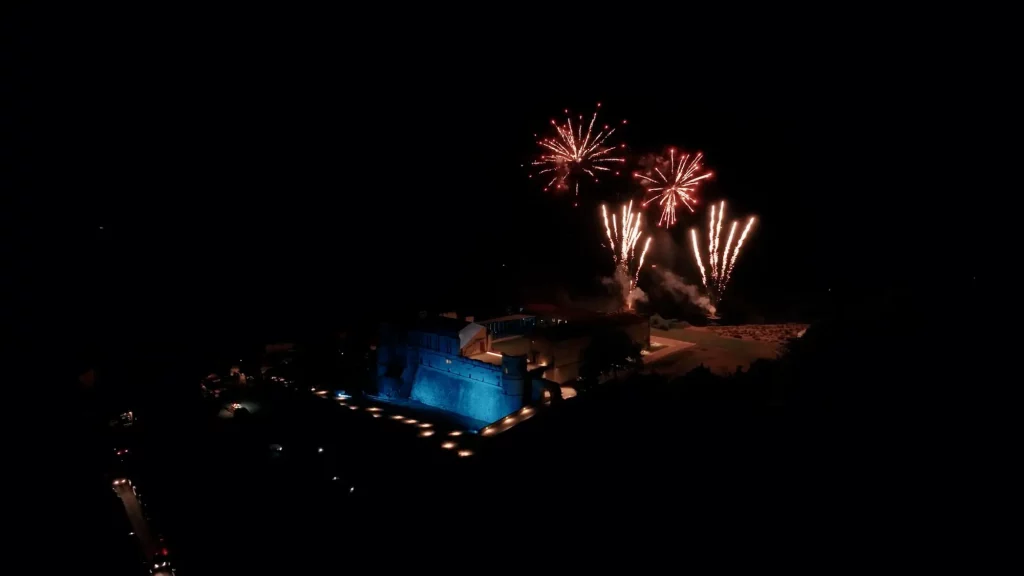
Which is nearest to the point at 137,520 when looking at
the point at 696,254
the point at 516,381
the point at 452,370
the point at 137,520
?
the point at 137,520

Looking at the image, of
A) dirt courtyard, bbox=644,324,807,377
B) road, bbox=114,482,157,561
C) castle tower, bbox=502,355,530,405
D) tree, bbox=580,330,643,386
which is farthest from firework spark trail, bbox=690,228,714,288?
road, bbox=114,482,157,561

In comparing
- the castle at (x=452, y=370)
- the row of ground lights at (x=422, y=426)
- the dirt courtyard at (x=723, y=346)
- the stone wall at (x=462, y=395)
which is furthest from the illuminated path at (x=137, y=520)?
the dirt courtyard at (x=723, y=346)

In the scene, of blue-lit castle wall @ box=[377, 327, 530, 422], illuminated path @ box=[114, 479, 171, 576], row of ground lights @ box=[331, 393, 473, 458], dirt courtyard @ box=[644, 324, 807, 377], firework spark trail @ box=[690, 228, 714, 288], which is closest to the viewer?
illuminated path @ box=[114, 479, 171, 576]

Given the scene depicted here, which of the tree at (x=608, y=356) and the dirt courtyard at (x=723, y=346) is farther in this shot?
the dirt courtyard at (x=723, y=346)

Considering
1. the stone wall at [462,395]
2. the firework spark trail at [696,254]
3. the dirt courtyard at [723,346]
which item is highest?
the firework spark trail at [696,254]

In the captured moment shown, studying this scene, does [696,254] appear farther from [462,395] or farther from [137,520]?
[137,520]

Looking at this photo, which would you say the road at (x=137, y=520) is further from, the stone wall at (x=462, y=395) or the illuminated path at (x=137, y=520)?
A: the stone wall at (x=462, y=395)

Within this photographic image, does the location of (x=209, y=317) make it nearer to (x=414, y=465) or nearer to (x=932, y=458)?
(x=414, y=465)

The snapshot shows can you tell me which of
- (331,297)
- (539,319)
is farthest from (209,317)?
(539,319)

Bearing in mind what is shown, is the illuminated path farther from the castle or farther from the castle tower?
the castle tower
